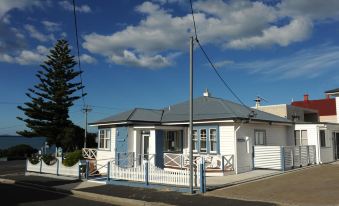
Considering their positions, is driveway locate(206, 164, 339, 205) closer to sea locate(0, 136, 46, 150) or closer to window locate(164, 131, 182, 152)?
window locate(164, 131, 182, 152)

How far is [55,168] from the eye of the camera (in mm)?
21984

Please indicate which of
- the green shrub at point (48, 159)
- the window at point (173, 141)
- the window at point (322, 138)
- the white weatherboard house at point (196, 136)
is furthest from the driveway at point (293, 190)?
the green shrub at point (48, 159)

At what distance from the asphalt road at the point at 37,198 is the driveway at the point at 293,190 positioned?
15.7 ft

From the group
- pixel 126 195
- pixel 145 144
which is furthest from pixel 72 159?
pixel 126 195

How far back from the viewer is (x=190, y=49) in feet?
47.8

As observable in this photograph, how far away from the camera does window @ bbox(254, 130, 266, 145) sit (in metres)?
21.1

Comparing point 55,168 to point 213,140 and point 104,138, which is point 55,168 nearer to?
point 104,138

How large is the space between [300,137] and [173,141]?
327 inches

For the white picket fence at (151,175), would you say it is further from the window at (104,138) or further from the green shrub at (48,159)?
the green shrub at (48,159)

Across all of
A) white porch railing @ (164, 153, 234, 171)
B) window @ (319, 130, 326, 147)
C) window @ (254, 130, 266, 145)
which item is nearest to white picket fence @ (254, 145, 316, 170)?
window @ (254, 130, 266, 145)

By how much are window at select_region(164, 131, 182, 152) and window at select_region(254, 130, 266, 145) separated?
14.0 feet

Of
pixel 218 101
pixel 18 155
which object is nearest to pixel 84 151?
pixel 218 101

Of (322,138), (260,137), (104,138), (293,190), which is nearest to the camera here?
(293,190)

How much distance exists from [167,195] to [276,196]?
3776 mm
